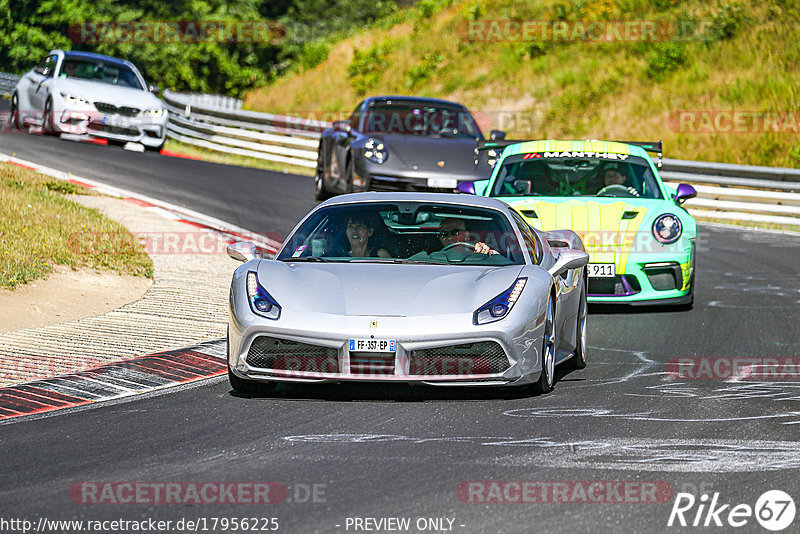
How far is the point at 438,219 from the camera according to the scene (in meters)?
9.41

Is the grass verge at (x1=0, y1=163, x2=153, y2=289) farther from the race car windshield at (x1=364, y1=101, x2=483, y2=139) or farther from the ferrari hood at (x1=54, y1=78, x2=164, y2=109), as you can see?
the ferrari hood at (x1=54, y1=78, x2=164, y2=109)

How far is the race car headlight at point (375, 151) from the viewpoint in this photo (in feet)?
56.5

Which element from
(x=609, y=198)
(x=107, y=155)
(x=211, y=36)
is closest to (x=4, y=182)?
(x=107, y=155)

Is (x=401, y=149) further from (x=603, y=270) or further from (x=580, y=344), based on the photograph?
(x=580, y=344)

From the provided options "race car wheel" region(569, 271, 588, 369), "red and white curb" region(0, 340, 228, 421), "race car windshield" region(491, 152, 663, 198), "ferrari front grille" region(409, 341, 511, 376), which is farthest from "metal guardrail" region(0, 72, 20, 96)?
"ferrari front grille" region(409, 341, 511, 376)

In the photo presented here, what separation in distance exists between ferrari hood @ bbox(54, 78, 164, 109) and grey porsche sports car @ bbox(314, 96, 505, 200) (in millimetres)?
5376

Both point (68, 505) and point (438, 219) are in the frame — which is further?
point (438, 219)

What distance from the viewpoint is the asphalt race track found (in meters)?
5.28

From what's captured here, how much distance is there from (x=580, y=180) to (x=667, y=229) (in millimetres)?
1332

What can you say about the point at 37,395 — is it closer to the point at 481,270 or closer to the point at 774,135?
the point at 481,270

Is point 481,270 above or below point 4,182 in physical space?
above

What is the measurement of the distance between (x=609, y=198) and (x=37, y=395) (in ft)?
19.2

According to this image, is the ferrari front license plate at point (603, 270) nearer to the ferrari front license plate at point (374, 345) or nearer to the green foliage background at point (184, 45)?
the ferrari front license plate at point (374, 345)

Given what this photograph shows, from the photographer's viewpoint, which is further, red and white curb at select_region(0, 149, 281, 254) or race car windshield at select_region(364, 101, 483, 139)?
race car windshield at select_region(364, 101, 483, 139)
